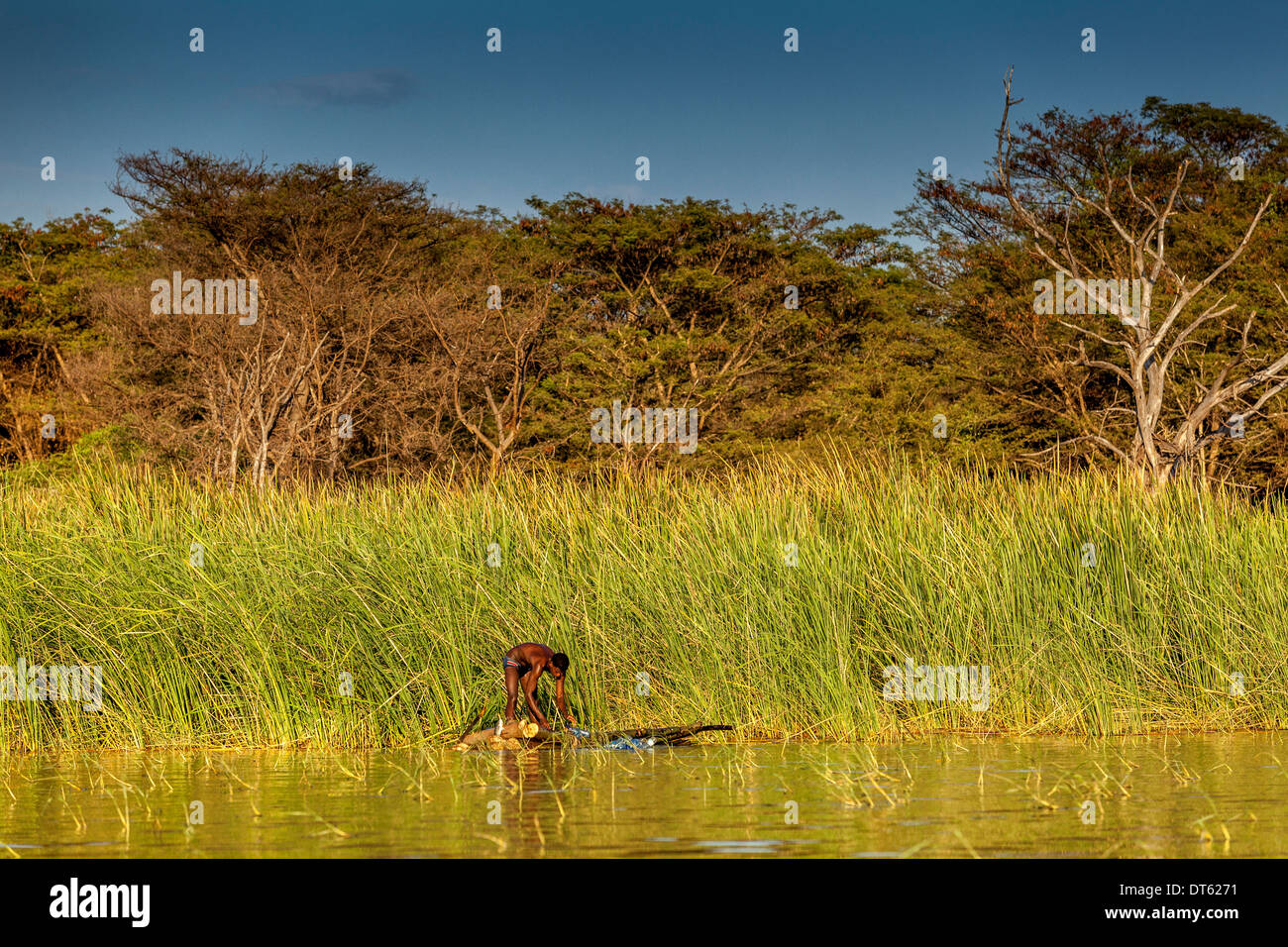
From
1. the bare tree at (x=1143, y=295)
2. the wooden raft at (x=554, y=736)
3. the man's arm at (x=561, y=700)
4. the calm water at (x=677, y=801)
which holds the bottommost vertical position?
the calm water at (x=677, y=801)

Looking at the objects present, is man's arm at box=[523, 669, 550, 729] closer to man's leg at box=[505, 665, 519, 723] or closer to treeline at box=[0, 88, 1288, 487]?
man's leg at box=[505, 665, 519, 723]

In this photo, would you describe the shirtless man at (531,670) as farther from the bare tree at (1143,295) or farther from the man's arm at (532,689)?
the bare tree at (1143,295)

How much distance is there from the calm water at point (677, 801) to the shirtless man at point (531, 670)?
33cm

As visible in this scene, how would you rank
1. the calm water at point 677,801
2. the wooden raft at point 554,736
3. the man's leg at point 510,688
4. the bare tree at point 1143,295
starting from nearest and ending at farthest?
the calm water at point 677,801
the wooden raft at point 554,736
the man's leg at point 510,688
the bare tree at point 1143,295

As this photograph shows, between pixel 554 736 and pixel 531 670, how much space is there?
47 centimetres

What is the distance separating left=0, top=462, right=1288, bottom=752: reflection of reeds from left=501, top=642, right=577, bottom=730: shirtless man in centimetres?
57

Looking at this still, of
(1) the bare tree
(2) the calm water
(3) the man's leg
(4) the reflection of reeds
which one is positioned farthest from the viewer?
(1) the bare tree

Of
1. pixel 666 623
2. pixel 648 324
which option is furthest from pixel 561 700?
pixel 648 324

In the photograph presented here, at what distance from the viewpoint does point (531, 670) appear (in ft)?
28.8

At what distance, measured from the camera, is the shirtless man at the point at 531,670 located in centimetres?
870

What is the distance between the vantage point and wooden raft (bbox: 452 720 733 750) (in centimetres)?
855

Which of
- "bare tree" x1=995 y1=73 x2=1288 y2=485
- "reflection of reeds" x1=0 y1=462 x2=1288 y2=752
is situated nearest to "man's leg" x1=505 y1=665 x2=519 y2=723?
"reflection of reeds" x1=0 y1=462 x2=1288 y2=752

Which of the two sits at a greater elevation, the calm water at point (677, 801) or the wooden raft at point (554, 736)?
the wooden raft at point (554, 736)

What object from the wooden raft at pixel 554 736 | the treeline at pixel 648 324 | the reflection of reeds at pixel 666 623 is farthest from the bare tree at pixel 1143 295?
the wooden raft at pixel 554 736
